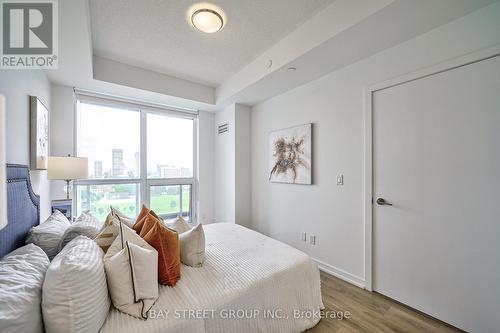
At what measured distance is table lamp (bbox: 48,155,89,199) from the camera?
2.21 metres

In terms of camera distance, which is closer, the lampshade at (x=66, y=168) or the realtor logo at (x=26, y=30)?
the realtor logo at (x=26, y=30)

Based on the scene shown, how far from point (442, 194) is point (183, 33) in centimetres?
288

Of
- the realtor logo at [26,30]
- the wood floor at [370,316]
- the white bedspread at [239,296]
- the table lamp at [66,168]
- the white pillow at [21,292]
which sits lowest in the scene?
the wood floor at [370,316]

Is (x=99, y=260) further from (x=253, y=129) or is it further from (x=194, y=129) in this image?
(x=194, y=129)

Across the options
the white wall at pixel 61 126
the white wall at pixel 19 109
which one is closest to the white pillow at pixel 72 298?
the white wall at pixel 19 109

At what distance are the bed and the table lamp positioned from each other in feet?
2.14

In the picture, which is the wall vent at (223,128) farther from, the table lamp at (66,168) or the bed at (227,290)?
the bed at (227,290)

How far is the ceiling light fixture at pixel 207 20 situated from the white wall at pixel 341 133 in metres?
1.39

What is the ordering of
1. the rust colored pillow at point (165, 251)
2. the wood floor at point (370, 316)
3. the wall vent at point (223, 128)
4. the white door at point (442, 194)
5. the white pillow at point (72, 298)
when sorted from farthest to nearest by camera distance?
the wall vent at point (223, 128) < the wood floor at point (370, 316) < the white door at point (442, 194) < the rust colored pillow at point (165, 251) < the white pillow at point (72, 298)

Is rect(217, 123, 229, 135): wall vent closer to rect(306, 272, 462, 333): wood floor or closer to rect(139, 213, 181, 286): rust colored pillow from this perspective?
rect(139, 213, 181, 286): rust colored pillow

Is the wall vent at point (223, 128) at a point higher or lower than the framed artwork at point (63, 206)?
higher

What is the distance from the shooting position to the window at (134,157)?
10.5 ft

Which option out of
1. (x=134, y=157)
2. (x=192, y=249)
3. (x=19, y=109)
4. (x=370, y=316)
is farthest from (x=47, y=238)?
(x=370, y=316)

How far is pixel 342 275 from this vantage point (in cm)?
242
